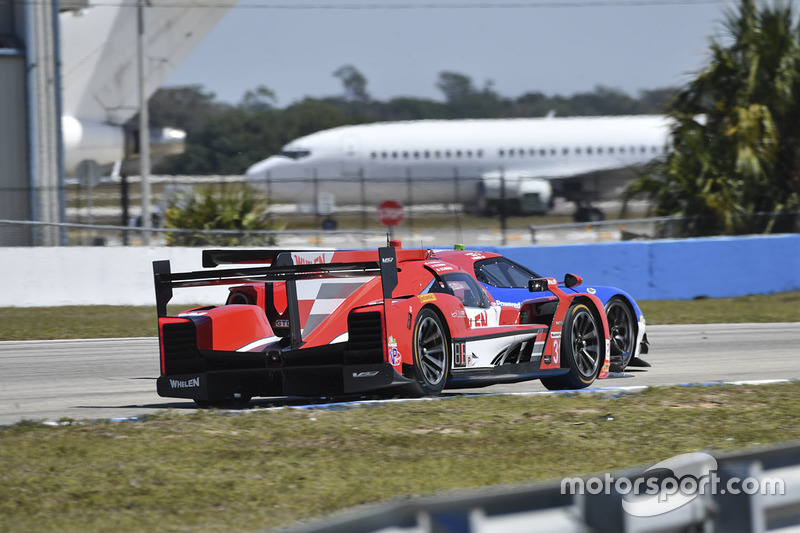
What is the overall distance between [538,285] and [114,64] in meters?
31.3

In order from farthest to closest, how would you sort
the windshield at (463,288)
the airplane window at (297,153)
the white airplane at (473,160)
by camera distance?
the airplane window at (297,153), the white airplane at (473,160), the windshield at (463,288)

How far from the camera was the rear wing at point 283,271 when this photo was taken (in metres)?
7.82

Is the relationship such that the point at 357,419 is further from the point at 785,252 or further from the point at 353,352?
the point at 785,252

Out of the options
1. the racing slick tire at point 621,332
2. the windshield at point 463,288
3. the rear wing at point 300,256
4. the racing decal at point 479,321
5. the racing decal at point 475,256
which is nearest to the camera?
the rear wing at point 300,256

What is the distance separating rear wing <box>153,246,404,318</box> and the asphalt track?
996mm

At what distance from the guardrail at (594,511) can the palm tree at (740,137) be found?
1950 centimetres

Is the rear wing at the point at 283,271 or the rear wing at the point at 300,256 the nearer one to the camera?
the rear wing at the point at 283,271

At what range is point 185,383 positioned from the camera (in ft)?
26.7

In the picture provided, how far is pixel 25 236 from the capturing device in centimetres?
1911

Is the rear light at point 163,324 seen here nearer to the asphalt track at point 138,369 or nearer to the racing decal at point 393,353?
the asphalt track at point 138,369

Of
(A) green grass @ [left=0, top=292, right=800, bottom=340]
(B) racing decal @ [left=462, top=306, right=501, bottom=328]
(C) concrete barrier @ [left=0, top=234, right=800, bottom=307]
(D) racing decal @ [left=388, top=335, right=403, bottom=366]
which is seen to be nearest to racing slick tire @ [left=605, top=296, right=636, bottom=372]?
(B) racing decal @ [left=462, top=306, right=501, bottom=328]

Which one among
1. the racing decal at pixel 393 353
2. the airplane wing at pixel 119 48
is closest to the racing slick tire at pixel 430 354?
the racing decal at pixel 393 353

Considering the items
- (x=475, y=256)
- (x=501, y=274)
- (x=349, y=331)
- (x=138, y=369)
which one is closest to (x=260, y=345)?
(x=349, y=331)

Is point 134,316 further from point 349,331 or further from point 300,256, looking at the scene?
point 349,331
